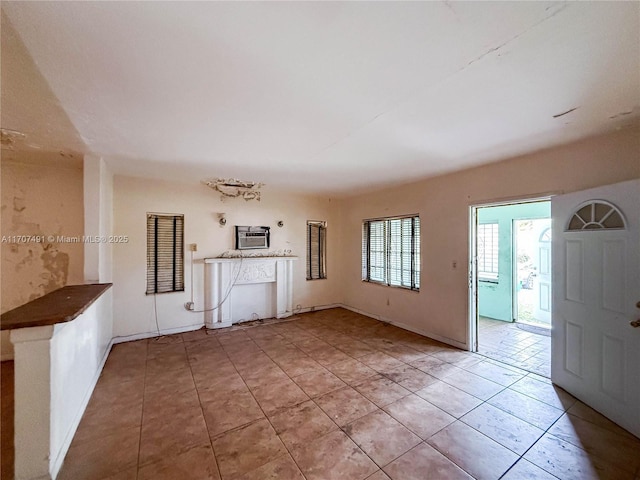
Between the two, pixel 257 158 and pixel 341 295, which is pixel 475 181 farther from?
pixel 341 295

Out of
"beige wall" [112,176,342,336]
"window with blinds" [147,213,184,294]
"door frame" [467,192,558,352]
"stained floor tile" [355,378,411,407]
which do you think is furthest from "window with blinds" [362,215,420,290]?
"window with blinds" [147,213,184,294]

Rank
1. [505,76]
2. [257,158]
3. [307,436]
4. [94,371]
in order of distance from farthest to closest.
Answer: [257,158] < [94,371] < [307,436] < [505,76]

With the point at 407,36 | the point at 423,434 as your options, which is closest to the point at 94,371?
the point at 423,434

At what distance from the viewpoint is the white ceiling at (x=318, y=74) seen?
116 centimetres

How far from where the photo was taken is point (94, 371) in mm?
2730

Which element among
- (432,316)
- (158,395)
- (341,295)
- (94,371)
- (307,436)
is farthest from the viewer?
(341,295)

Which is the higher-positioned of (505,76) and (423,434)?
(505,76)

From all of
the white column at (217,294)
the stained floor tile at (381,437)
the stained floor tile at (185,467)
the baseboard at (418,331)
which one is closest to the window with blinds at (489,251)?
the baseboard at (418,331)

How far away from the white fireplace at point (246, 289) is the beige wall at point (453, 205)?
1.54 meters

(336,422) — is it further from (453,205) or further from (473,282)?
(453,205)

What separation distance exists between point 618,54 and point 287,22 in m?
1.74

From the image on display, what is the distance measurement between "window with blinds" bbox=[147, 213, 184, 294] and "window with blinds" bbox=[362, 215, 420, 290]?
3417 mm

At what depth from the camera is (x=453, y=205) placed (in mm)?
3740

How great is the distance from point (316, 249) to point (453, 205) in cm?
294
